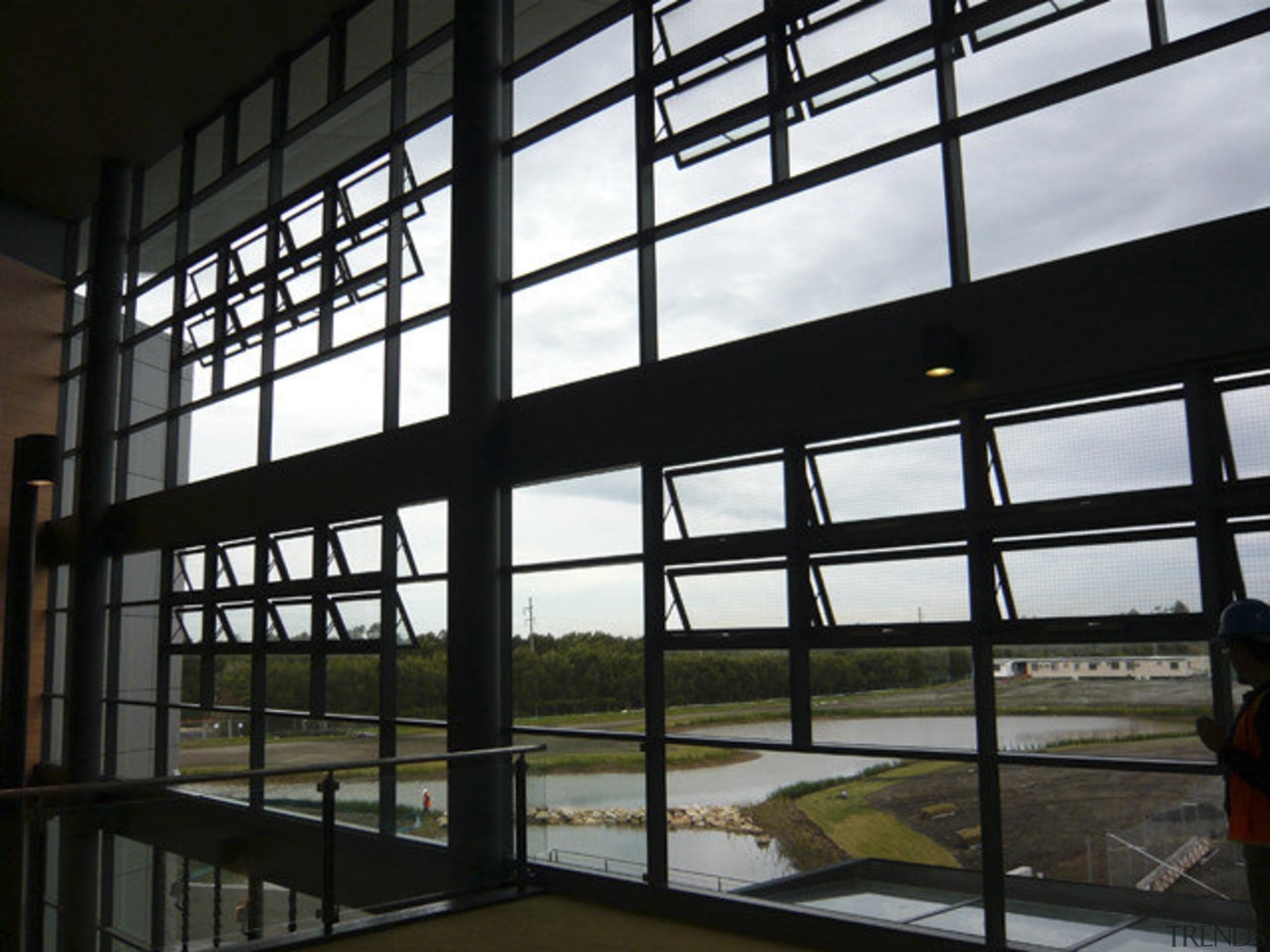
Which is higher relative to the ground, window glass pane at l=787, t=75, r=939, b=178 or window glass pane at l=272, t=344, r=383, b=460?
window glass pane at l=787, t=75, r=939, b=178

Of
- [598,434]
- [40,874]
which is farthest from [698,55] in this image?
[40,874]

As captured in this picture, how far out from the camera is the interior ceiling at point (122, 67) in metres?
9.78

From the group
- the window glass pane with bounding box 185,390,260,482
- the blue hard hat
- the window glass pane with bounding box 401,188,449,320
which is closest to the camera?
the blue hard hat

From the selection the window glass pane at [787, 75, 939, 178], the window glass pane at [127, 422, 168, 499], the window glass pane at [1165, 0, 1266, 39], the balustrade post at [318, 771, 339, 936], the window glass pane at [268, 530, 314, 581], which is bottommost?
the balustrade post at [318, 771, 339, 936]

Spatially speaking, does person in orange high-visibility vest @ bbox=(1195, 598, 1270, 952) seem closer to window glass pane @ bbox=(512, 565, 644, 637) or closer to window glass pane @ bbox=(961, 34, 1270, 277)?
window glass pane @ bbox=(961, 34, 1270, 277)

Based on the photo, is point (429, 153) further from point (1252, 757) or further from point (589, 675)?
point (1252, 757)

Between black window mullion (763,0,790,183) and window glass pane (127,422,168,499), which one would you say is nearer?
black window mullion (763,0,790,183)

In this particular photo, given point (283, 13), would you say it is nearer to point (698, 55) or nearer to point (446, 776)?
point (698, 55)

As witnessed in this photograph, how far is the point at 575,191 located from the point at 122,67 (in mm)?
6291

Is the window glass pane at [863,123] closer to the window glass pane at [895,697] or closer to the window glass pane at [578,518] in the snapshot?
the window glass pane at [578,518]

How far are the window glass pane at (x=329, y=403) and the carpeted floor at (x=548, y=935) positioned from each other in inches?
171

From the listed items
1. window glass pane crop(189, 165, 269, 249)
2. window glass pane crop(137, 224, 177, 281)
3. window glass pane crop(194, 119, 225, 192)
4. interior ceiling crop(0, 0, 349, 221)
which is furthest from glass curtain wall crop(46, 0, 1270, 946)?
window glass pane crop(137, 224, 177, 281)

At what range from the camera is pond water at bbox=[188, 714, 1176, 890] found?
463cm

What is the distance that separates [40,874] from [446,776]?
89.3 inches
